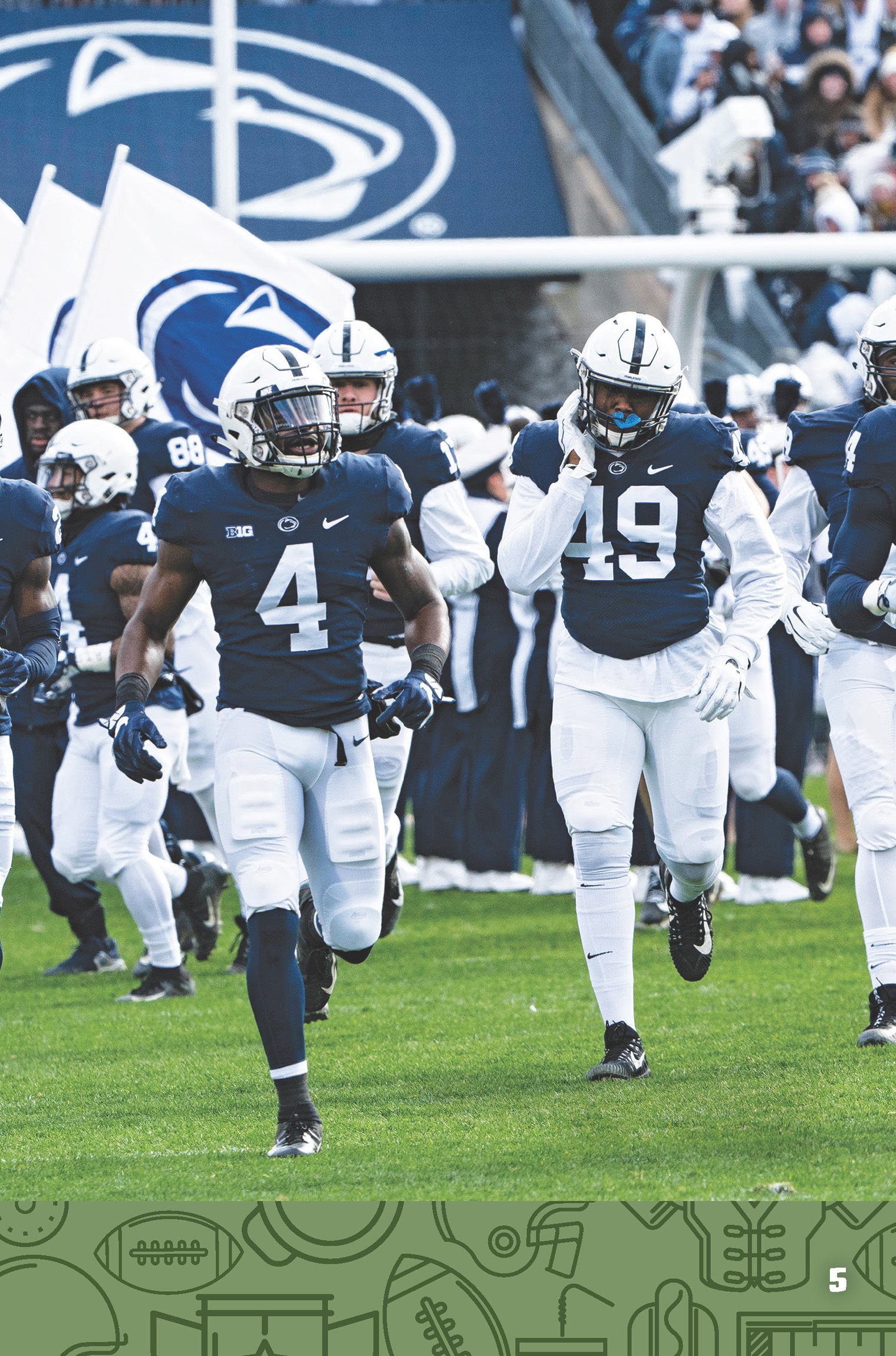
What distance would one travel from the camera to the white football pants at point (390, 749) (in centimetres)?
637

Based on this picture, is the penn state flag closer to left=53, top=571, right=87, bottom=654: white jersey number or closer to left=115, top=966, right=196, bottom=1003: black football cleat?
left=53, top=571, right=87, bottom=654: white jersey number

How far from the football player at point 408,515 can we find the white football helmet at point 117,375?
126 centimetres

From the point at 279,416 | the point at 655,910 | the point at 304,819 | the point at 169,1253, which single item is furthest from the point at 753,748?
the point at 169,1253

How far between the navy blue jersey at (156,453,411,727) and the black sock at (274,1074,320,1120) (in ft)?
2.57

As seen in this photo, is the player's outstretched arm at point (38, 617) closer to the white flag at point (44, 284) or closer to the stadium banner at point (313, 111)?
the white flag at point (44, 284)

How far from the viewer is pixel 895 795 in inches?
213

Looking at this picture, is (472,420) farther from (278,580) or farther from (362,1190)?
(362,1190)

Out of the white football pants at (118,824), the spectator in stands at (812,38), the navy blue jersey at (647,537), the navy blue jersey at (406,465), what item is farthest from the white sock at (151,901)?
the spectator in stands at (812,38)

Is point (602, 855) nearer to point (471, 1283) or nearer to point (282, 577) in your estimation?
point (282, 577)

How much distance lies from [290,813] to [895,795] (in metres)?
1.70

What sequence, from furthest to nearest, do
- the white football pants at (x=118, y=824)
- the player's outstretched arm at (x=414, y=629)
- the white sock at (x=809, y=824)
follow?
1. the white sock at (x=809, y=824)
2. the white football pants at (x=118, y=824)
3. the player's outstretched arm at (x=414, y=629)

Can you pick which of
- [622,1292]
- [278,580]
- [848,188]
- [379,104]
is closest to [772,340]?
[848,188]

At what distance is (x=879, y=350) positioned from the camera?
532 cm

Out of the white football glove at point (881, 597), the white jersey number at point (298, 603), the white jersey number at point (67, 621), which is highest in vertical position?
the white jersey number at point (298, 603)
